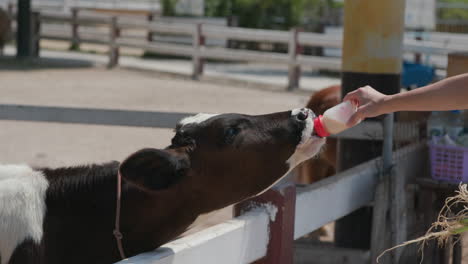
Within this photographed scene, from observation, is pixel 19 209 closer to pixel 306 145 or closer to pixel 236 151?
pixel 236 151

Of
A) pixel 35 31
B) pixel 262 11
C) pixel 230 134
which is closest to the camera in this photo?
pixel 230 134

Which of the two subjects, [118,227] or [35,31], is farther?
[35,31]

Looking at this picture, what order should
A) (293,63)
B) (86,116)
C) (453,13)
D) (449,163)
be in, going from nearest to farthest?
(86,116), (449,163), (293,63), (453,13)

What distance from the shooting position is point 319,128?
3.27 metres

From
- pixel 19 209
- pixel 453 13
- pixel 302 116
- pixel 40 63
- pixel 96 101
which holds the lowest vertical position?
pixel 96 101

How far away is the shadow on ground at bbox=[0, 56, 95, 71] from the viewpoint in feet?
58.6

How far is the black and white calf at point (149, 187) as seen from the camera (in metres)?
2.90

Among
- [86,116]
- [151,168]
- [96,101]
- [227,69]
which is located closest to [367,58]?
[86,116]

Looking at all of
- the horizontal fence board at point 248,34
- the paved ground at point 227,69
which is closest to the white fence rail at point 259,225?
the paved ground at point 227,69

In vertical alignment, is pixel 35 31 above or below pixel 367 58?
below

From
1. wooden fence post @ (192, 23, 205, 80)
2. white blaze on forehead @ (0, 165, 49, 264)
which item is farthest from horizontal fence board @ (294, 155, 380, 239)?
wooden fence post @ (192, 23, 205, 80)

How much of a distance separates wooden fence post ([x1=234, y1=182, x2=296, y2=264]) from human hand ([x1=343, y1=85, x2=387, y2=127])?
1.82 feet

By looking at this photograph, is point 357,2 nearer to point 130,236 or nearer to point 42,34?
point 130,236

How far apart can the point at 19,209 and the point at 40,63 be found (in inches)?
657
